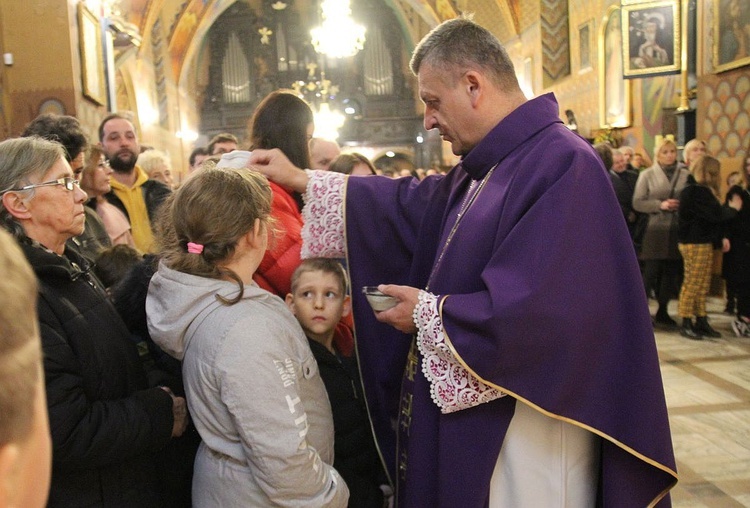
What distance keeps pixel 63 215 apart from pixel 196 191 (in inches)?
13.7

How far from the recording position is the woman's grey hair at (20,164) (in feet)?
5.49

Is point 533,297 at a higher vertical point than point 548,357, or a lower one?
higher

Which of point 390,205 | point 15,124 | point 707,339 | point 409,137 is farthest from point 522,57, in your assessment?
point 390,205

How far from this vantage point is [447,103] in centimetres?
191

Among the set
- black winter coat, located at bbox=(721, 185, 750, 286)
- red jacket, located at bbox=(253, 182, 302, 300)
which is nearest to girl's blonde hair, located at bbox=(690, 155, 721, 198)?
black winter coat, located at bbox=(721, 185, 750, 286)

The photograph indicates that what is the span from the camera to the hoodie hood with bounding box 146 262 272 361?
5.39ft

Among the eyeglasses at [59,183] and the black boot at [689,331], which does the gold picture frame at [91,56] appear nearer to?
the eyeglasses at [59,183]

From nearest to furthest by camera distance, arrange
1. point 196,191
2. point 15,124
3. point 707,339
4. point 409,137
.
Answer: point 196,191 → point 707,339 → point 15,124 → point 409,137

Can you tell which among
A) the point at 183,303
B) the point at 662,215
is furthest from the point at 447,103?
the point at 662,215

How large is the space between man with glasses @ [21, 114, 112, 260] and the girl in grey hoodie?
43.7 inches

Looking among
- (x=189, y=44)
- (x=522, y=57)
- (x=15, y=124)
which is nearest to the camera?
(x=15, y=124)

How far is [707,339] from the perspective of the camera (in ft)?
19.6

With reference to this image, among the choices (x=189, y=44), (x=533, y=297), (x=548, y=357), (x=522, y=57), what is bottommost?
(x=548, y=357)

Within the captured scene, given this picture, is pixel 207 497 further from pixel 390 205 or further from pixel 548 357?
pixel 390 205
